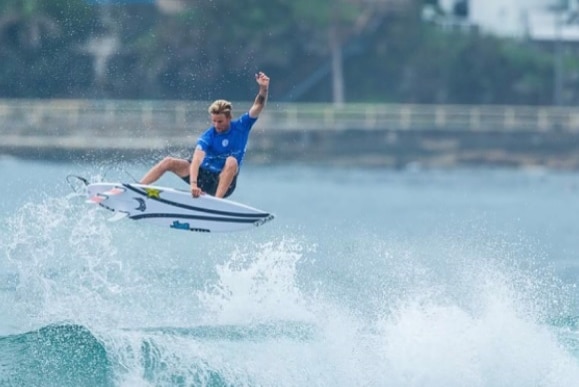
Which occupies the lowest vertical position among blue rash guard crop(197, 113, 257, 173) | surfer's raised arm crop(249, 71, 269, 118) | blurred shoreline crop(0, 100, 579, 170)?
blurred shoreline crop(0, 100, 579, 170)

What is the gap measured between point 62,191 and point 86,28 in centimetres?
3190

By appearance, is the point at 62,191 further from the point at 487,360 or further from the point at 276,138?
the point at 276,138

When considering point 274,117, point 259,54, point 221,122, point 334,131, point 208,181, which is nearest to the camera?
point 221,122

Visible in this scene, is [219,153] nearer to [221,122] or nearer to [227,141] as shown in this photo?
[227,141]

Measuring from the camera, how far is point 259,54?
7006 cm

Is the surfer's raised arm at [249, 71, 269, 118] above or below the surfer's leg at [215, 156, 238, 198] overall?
above

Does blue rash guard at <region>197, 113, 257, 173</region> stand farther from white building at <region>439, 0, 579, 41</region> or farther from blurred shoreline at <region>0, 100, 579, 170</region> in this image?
white building at <region>439, 0, 579, 41</region>

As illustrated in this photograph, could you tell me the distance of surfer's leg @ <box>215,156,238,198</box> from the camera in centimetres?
1803

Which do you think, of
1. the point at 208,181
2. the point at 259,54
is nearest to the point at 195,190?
the point at 208,181

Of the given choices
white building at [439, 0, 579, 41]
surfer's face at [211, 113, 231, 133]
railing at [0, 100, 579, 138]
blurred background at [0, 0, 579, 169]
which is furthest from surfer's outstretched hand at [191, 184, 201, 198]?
white building at [439, 0, 579, 41]

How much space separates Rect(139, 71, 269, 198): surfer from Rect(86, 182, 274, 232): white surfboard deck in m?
0.21

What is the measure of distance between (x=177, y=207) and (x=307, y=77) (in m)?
54.2

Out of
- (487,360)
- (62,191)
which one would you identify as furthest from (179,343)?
(62,191)

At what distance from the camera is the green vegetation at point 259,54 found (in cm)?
6091
